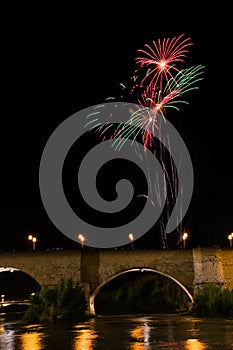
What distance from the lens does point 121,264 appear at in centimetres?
4019

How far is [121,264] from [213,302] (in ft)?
22.9

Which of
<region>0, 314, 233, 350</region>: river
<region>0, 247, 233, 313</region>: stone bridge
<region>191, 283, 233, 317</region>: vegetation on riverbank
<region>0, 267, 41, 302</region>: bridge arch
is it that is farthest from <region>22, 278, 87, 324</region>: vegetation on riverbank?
<region>0, 267, 41, 302</region>: bridge arch

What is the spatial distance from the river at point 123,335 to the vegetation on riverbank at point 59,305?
2109 millimetres

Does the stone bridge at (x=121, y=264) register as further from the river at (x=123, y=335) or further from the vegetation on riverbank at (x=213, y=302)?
the river at (x=123, y=335)

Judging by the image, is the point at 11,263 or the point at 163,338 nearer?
the point at 163,338

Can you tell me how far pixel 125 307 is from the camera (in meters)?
54.2

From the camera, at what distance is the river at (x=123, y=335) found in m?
23.2

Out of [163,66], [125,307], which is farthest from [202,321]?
[125,307]

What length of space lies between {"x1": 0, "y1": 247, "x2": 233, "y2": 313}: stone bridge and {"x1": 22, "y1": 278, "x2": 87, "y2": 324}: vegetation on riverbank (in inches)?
54.2

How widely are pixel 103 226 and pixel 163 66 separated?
31765 millimetres

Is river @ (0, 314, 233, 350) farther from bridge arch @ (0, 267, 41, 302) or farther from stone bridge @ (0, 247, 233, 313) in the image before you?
bridge arch @ (0, 267, 41, 302)

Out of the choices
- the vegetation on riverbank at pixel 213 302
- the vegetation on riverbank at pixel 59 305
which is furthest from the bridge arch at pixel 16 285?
the vegetation on riverbank at pixel 213 302

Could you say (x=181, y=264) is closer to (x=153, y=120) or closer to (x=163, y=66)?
(x=153, y=120)

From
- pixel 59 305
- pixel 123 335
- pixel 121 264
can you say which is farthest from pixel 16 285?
pixel 123 335
